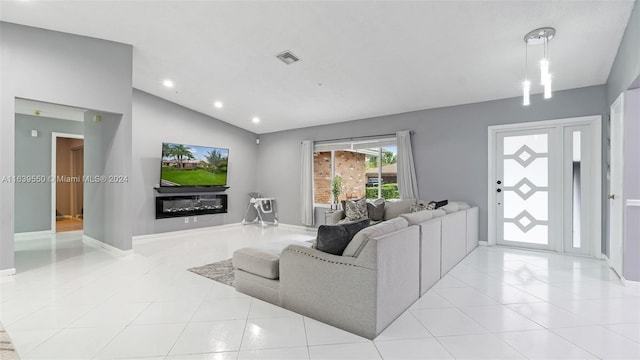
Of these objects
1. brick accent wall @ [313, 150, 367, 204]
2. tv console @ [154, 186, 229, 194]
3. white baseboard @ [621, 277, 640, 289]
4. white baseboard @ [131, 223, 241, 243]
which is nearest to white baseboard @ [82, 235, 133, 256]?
white baseboard @ [131, 223, 241, 243]

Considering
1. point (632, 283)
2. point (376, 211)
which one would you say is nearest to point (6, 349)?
point (376, 211)

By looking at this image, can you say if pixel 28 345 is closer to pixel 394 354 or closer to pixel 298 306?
pixel 298 306

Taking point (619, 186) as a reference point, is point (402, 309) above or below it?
below

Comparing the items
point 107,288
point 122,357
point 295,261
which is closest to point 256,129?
point 107,288

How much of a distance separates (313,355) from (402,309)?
3.21 feet

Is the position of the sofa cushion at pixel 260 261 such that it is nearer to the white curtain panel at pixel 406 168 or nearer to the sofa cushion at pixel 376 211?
the sofa cushion at pixel 376 211

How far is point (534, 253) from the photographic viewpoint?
4.62 metres

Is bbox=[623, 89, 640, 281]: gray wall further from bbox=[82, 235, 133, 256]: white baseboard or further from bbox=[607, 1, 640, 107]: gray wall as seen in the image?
bbox=[82, 235, 133, 256]: white baseboard

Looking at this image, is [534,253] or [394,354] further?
[534,253]

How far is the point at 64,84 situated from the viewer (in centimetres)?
393

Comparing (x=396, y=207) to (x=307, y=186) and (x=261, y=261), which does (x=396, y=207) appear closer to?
(x=307, y=186)

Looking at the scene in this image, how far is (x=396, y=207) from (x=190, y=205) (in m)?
4.59

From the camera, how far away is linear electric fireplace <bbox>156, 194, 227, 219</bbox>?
6156 millimetres

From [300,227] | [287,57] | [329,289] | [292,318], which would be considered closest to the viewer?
[329,289]
